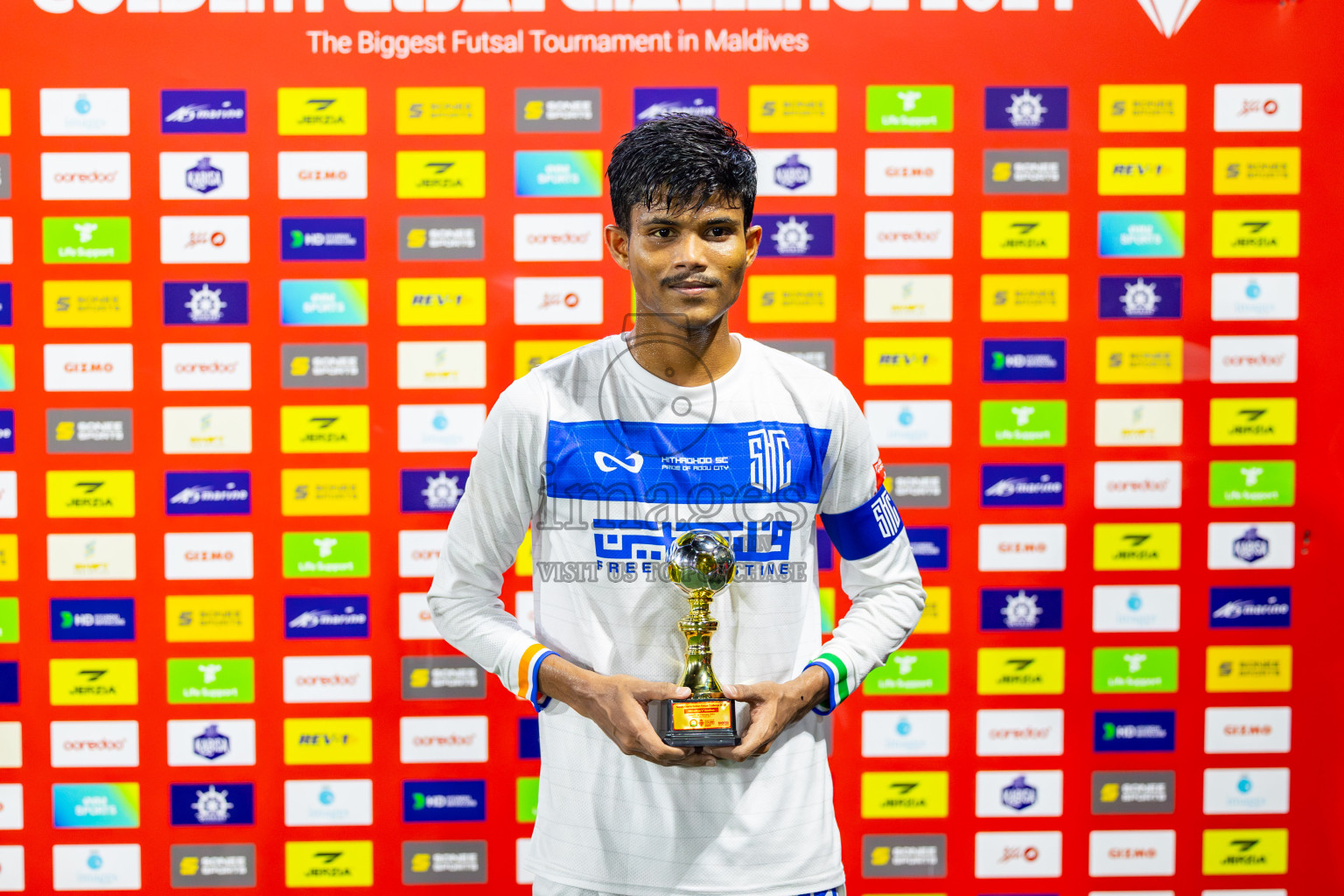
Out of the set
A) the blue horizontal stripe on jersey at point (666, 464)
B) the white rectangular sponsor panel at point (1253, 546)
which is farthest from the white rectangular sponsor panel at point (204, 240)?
the white rectangular sponsor panel at point (1253, 546)

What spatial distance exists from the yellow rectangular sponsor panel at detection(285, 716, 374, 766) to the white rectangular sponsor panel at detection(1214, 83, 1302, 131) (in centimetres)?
251

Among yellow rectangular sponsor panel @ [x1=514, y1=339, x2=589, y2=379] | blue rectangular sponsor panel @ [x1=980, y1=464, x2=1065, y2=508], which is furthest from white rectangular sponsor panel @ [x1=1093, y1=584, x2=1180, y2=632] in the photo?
yellow rectangular sponsor panel @ [x1=514, y1=339, x2=589, y2=379]

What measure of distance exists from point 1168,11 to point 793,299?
111cm

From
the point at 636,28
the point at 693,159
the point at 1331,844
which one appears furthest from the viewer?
the point at 1331,844

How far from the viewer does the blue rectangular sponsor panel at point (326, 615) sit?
2.15 m

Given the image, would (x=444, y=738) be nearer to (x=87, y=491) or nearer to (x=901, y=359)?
(x=87, y=491)

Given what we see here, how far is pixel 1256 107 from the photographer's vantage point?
213cm

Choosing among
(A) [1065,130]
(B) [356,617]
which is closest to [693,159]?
(A) [1065,130]

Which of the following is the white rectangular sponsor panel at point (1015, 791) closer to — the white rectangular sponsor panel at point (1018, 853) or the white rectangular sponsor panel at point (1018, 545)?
the white rectangular sponsor panel at point (1018, 853)

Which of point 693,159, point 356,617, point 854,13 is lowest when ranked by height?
point 356,617

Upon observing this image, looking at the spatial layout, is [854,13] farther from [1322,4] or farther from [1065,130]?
[1322,4]

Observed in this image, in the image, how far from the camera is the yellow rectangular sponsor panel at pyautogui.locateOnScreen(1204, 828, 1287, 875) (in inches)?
88.6

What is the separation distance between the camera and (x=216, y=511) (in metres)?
2.13

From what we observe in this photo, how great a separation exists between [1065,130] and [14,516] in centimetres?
265
